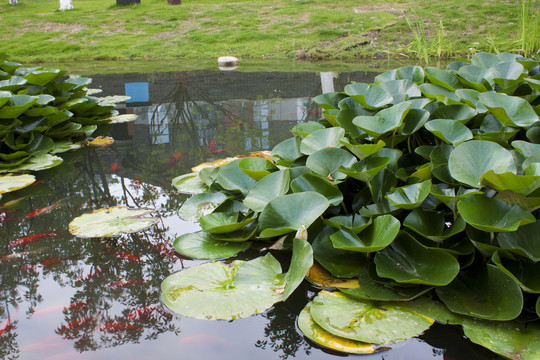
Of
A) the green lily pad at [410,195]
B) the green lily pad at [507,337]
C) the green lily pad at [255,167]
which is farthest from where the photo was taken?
the green lily pad at [255,167]

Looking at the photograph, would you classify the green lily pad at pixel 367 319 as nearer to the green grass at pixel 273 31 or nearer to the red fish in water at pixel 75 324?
the red fish in water at pixel 75 324

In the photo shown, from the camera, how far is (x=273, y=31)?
826cm

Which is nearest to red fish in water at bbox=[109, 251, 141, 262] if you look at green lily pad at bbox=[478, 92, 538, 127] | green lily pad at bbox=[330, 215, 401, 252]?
green lily pad at bbox=[330, 215, 401, 252]

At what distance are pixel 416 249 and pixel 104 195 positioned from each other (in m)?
1.34

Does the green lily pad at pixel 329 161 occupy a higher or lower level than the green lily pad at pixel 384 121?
lower

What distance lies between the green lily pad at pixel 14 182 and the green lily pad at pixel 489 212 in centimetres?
178

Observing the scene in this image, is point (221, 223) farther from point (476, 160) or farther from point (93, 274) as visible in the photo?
point (476, 160)

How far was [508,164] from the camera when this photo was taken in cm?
109

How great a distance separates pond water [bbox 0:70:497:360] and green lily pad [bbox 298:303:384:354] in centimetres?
2

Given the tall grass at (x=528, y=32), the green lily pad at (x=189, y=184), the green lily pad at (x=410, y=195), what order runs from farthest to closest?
1. the tall grass at (x=528, y=32)
2. the green lily pad at (x=189, y=184)
3. the green lily pad at (x=410, y=195)

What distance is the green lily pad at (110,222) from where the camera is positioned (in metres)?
1.50

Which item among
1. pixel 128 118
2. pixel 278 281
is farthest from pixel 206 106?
pixel 278 281

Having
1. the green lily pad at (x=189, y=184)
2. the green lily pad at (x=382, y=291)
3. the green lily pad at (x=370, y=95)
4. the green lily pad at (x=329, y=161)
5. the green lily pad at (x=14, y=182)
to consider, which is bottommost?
the green lily pad at (x=382, y=291)

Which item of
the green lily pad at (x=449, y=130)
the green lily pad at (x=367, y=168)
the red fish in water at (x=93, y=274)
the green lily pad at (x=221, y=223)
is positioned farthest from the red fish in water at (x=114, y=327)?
the green lily pad at (x=449, y=130)
